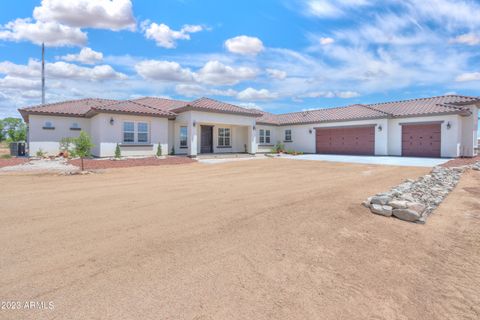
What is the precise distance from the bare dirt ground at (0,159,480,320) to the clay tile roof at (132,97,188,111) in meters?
17.2

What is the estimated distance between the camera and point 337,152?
80.2 ft

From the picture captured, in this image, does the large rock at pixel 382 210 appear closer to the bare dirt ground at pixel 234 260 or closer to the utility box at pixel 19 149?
the bare dirt ground at pixel 234 260

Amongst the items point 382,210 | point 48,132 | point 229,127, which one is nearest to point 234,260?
point 382,210

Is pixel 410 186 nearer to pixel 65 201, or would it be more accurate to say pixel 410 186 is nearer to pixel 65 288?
pixel 65 288

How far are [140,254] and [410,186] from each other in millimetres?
7724

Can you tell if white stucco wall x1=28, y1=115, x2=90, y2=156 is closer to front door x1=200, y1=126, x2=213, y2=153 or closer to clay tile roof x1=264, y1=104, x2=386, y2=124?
front door x1=200, y1=126, x2=213, y2=153

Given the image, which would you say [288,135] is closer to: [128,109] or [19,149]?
[128,109]

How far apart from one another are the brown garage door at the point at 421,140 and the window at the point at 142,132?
1906 cm

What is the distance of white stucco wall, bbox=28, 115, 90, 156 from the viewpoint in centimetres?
1809

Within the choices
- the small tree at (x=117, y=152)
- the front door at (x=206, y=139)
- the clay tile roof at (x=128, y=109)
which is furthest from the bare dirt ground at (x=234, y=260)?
the front door at (x=206, y=139)

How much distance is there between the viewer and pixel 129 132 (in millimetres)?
18328

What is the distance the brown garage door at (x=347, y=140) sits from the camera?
74.0 feet

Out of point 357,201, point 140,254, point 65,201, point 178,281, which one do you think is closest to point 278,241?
point 178,281

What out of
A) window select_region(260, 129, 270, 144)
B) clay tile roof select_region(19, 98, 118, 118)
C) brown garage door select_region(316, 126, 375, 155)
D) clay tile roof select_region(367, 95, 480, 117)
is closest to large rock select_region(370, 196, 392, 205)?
clay tile roof select_region(367, 95, 480, 117)
